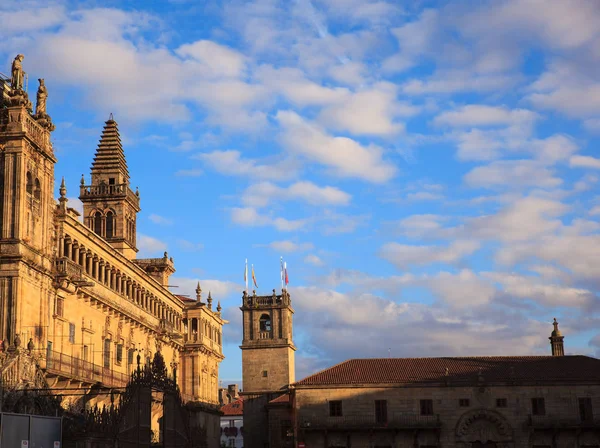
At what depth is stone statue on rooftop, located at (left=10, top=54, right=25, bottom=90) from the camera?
43125 millimetres

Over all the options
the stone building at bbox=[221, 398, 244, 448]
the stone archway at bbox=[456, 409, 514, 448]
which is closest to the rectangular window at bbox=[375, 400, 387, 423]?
the stone archway at bbox=[456, 409, 514, 448]

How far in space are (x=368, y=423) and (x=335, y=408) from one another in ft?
8.50

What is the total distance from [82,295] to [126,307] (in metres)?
9.81

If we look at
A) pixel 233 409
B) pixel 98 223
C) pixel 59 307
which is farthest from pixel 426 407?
pixel 233 409

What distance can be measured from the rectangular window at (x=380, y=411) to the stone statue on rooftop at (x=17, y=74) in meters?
32.3

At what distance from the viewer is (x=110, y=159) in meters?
71.2

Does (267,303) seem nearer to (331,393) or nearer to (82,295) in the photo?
(331,393)

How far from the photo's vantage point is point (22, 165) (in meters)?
41.4

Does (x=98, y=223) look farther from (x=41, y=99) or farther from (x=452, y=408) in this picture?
(x=452, y=408)

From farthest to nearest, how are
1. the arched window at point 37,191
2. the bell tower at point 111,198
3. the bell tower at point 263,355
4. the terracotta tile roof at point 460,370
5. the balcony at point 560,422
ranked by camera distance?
the bell tower at point 263,355 < the bell tower at point 111,198 < the terracotta tile roof at point 460,370 < the balcony at point 560,422 < the arched window at point 37,191

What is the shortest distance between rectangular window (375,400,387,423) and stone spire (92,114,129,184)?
28682 mm

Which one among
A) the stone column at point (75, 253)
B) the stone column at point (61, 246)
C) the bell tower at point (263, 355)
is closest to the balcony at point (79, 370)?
the stone column at point (61, 246)

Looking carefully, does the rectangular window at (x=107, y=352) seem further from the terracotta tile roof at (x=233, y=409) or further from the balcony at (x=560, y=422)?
the terracotta tile roof at (x=233, y=409)

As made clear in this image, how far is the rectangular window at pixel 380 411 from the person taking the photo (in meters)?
58.8
